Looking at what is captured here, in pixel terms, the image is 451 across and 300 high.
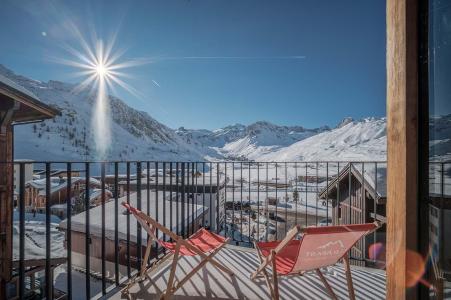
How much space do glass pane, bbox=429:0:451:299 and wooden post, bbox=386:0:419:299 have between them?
0.06 meters

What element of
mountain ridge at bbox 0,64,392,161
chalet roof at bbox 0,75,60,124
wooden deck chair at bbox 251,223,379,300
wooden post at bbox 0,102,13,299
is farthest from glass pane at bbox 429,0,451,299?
mountain ridge at bbox 0,64,392,161

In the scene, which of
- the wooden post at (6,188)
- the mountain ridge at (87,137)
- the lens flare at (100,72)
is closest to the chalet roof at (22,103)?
the wooden post at (6,188)

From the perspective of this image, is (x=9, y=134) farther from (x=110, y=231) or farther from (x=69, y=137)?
(x=69, y=137)

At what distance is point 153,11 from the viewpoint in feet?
14.6

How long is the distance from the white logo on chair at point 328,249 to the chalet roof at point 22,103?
6.61 metres

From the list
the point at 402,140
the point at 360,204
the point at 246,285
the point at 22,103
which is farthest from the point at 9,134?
the point at 360,204

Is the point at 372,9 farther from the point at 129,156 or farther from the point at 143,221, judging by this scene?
the point at 129,156

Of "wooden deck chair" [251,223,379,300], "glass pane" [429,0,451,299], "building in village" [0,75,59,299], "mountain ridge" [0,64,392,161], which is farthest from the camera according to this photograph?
"mountain ridge" [0,64,392,161]

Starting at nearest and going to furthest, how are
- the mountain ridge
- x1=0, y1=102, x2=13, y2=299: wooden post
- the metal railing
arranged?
the metal railing, x1=0, y1=102, x2=13, y2=299: wooden post, the mountain ridge

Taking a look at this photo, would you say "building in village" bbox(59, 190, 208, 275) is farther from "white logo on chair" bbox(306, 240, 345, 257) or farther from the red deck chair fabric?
"white logo on chair" bbox(306, 240, 345, 257)

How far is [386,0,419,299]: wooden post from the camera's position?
105 centimetres

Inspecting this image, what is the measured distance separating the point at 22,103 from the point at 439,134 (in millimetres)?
7957

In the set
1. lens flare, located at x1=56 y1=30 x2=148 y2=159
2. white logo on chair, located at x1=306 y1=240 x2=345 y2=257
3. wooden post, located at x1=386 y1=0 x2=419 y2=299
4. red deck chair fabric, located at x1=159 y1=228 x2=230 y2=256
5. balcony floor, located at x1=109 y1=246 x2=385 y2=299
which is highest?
lens flare, located at x1=56 y1=30 x2=148 y2=159

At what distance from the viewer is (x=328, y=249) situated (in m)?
1.79
